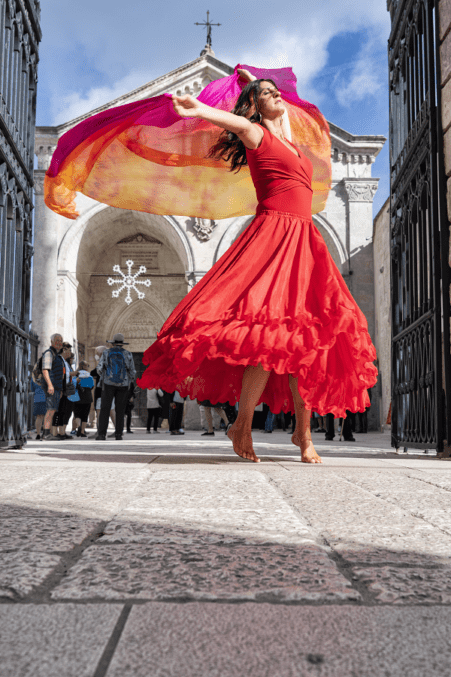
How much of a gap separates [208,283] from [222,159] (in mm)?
1572

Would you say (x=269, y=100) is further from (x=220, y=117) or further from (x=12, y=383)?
(x=12, y=383)

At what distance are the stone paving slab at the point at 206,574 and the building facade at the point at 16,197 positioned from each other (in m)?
3.95

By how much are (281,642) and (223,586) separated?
0.22m

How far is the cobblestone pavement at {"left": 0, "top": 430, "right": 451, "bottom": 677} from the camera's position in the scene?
68cm

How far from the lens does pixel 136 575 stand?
38.4 inches

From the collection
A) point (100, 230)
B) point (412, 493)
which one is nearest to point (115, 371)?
point (412, 493)

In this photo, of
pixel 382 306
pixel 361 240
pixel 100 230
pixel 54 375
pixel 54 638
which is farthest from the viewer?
pixel 100 230

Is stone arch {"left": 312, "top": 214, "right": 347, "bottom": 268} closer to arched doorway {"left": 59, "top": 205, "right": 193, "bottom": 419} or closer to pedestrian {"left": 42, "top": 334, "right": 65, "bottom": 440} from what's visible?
arched doorway {"left": 59, "top": 205, "right": 193, "bottom": 419}

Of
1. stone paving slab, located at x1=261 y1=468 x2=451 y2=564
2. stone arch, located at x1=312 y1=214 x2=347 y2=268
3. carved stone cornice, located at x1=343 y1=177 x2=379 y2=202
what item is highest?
carved stone cornice, located at x1=343 y1=177 x2=379 y2=202

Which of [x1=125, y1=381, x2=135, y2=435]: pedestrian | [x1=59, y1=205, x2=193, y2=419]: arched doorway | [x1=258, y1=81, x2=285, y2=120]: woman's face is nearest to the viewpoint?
[x1=258, y1=81, x2=285, y2=120]: woman's face

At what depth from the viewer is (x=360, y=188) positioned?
18.4 meters

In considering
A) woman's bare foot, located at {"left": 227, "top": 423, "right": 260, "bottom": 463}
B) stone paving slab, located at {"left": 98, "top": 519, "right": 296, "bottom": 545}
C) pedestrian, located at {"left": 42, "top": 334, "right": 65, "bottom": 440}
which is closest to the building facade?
woman's bare foot, located at {"left": 227, "top": 423, "right": 260, "bottom": 463}

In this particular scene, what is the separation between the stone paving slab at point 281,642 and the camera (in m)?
0.66

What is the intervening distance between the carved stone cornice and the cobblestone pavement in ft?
57.3
